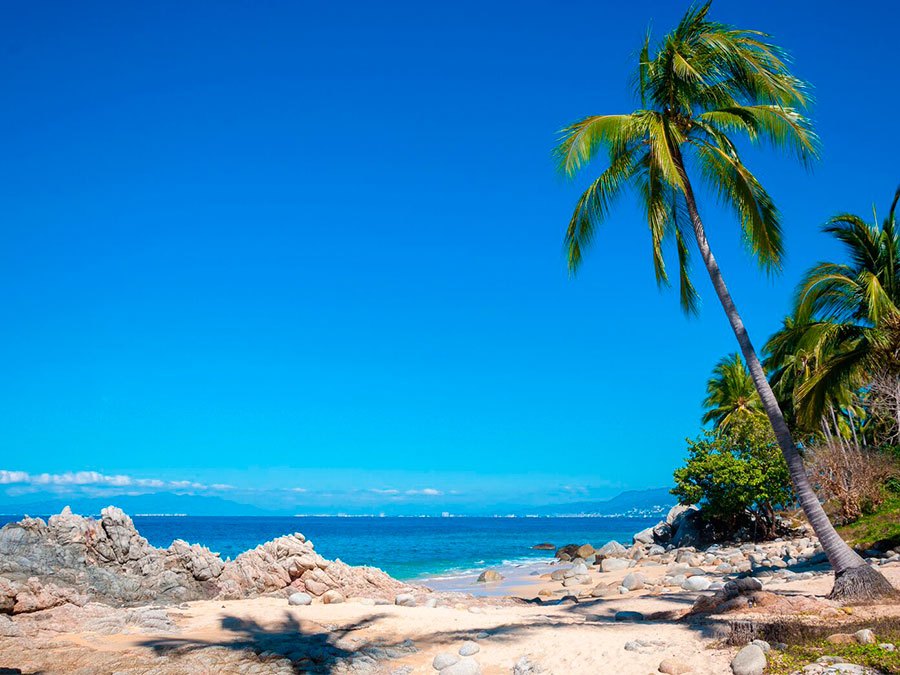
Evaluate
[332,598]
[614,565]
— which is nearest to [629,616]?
[332,598]

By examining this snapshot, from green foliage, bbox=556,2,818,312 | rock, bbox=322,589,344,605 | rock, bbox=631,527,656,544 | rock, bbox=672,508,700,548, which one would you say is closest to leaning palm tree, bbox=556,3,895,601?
green foliage, bbox=556,2,818,312

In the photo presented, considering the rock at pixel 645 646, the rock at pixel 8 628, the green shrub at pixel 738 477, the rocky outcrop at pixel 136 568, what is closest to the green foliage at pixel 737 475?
the green shrub at pixel 738 477

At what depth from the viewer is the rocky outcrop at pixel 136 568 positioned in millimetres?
15992

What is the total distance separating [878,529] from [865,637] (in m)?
13.8

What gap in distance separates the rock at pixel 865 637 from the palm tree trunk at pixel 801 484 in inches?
145

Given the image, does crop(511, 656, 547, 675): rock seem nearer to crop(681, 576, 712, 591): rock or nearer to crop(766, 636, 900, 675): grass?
crop(766, 636, 900, 675): grass

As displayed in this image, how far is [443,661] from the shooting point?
10039 millimetres

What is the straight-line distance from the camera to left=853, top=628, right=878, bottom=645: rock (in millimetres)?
7965

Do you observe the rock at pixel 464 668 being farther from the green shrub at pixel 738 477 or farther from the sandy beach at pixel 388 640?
the green shrub at pixel 738 477

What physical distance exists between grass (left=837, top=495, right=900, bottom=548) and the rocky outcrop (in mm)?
14202

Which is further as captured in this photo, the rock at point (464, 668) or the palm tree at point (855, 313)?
the palm tree at point (855, 313)

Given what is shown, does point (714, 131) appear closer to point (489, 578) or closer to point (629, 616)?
point (629, 616)

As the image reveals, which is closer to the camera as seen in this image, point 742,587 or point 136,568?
point 742,587

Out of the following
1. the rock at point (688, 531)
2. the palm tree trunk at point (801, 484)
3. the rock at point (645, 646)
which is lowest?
the rock at point (688, 531)
